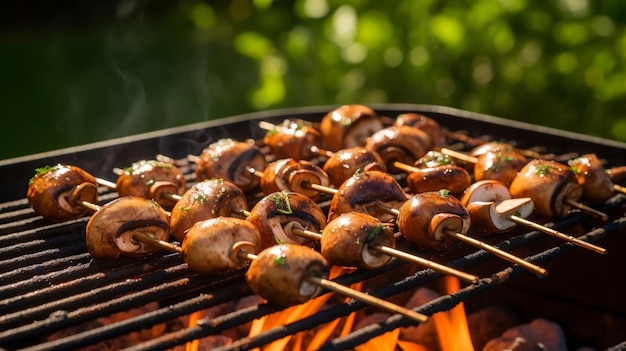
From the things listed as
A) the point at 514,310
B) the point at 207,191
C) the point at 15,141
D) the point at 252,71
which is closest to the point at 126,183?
the point at 207,191

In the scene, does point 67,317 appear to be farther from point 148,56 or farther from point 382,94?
point 148,56

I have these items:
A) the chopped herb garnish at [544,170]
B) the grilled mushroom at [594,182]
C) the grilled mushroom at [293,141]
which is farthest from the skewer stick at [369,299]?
the grilled mushroom at [293,141]

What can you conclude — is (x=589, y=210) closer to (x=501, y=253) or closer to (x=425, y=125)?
(x=501, y=253)

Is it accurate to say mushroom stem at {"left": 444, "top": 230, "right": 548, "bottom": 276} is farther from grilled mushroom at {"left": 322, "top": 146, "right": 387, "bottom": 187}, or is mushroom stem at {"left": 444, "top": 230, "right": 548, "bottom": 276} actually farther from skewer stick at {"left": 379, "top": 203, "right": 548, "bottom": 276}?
grilled mushroom at {"left": 322, "top": 146, "right": 387, "bottom": 187}

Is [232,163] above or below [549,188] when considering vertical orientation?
above

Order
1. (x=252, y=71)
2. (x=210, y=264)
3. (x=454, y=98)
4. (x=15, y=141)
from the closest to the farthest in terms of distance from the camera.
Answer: (x=210, y=264) → (x=454, y=98) → (x=15, y=141) → (x=252, y=71)

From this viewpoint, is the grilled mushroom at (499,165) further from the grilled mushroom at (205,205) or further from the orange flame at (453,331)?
the grilled mushroom at (205,205)

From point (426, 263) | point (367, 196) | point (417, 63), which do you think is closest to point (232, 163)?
point (367, 196)
